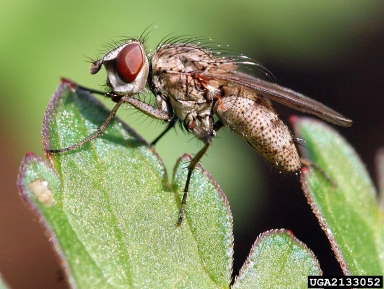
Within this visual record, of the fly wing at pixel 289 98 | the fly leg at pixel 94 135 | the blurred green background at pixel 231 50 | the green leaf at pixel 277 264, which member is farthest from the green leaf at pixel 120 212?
the blurred green background at pixel 231 50

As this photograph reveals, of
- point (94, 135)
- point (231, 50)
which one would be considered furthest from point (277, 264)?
point (231, 50)

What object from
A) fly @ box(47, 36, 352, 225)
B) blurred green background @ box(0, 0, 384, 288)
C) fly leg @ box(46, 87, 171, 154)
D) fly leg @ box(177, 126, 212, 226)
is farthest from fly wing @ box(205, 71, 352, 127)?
blurred green background @ box(0, 0, 384, 288)

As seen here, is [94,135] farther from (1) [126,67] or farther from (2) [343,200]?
(2) [343,200]

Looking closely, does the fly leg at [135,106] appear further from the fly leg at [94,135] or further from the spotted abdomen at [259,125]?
the spotted abdomen at [259,125]

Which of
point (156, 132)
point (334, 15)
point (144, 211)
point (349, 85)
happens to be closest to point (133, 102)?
point (144, 211)

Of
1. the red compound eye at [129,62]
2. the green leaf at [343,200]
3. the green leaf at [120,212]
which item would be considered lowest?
the green leaf at [120,212]

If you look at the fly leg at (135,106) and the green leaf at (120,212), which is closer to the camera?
the green leaf at (120,212)
